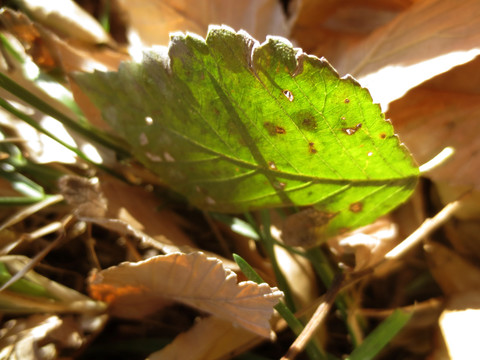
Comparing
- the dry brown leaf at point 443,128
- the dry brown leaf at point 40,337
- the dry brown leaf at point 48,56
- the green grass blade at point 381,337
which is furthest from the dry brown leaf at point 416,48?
the dry brown leaf at point 40,337

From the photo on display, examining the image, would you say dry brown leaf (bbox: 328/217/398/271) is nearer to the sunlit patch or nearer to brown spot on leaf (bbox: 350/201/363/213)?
brown spot on leaf (bbox: 350/201/363/213)

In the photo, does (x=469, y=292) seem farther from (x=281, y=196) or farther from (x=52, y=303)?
(x=52, y=303)

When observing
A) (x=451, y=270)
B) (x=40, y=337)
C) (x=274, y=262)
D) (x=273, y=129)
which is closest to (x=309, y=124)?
(x=273, y=129)

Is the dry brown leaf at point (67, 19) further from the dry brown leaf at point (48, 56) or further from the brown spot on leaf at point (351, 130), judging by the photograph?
the brown spot on leaf at point (351, 130)

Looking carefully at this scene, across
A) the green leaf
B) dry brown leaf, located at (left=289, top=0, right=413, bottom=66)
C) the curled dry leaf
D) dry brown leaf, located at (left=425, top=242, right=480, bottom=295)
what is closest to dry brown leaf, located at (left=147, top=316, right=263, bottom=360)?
the curled dry leaf

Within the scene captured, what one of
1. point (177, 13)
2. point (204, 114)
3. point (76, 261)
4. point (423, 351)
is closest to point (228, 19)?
point (177, 13)

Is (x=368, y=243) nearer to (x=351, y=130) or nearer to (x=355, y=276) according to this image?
(x=355, y=276)
